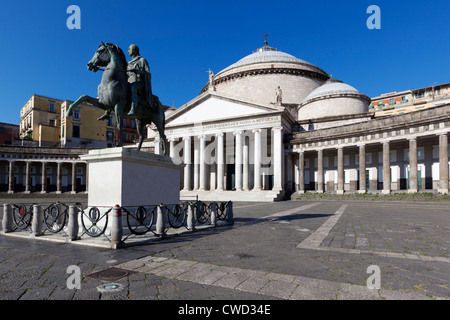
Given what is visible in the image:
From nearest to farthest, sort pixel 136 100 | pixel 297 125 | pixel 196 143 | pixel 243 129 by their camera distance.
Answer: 1. pixel 136 100
2. pixel 243 129
3. pixel 196 143
4. pixel 297 125

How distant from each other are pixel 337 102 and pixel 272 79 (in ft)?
44.7

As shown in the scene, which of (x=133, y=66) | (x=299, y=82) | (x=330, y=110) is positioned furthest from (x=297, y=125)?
(x=133, y=66)

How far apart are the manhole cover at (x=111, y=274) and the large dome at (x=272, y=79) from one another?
1872 inches

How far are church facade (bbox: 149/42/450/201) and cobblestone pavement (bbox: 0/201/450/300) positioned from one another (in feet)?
67.4

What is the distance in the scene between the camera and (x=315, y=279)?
4.28 m

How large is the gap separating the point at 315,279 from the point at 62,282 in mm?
4095

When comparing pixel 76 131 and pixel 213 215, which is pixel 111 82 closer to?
pixel 213 215

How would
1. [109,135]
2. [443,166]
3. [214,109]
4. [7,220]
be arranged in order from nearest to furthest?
1. [7,220]
2. [443,166]
3. [214,109]
4. [109,135]

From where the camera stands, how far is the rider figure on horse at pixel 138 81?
892 centimetres

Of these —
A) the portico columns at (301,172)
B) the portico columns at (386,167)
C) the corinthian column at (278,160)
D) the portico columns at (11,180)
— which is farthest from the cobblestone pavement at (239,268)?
the portico columns at (11,180)

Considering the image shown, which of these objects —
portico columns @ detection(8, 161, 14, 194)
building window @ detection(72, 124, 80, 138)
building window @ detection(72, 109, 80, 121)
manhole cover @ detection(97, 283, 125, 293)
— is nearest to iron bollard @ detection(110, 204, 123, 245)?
manhole cover @ detection(97, 283, 125, 293)

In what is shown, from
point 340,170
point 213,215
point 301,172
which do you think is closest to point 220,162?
point 301,172

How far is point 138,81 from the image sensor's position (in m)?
9.15

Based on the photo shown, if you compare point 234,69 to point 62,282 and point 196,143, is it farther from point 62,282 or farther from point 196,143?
point 62,282
